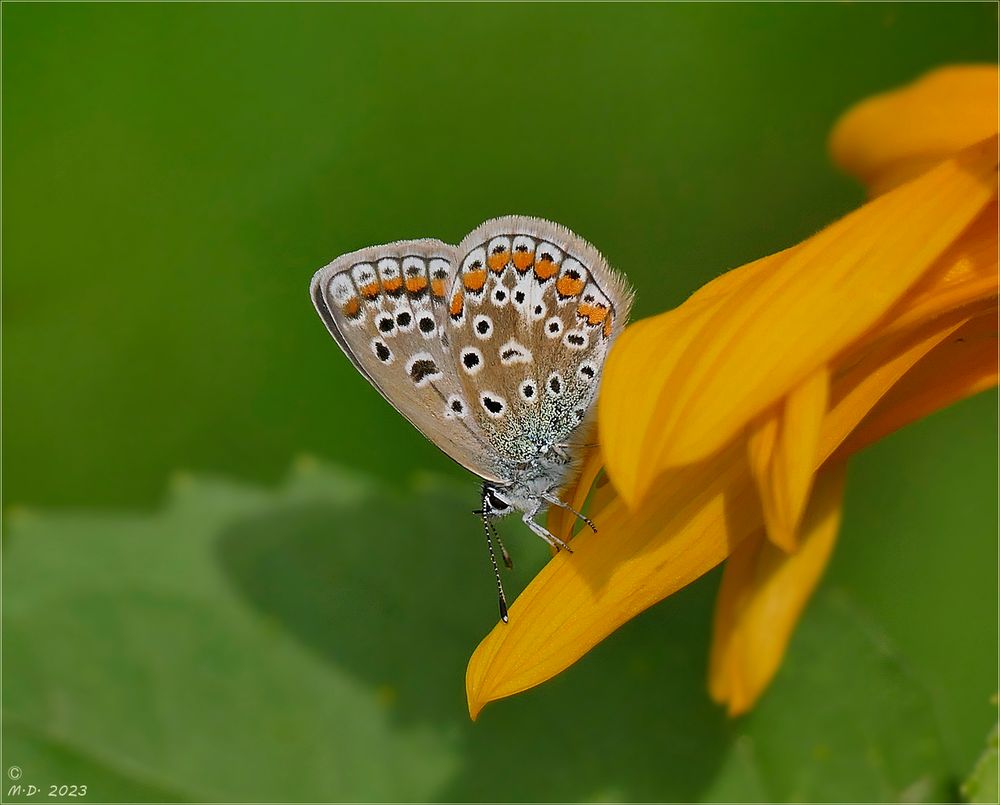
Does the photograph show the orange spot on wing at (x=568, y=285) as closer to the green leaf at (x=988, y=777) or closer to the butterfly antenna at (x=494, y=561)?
the butterfly antenna at (x=494, y=561)

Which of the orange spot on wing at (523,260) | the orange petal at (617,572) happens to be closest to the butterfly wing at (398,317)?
the orange spot on wing at (523,260)

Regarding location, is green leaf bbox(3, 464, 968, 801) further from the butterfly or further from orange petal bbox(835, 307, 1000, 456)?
orange petal bbox(835, 307, 1000, 456)

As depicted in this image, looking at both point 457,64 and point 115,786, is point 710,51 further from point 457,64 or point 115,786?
point 115,786

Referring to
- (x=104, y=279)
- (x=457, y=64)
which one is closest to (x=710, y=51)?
(x=457, y=64)

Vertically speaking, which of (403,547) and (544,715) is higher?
(403,547)

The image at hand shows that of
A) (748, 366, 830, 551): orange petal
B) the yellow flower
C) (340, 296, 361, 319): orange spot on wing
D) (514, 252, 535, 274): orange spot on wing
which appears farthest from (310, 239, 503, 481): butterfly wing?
(748, 366, 830, 551): orange petal

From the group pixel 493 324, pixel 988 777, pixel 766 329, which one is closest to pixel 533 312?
pixel 493 324

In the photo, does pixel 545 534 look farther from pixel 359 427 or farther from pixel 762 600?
pixel 359 427
